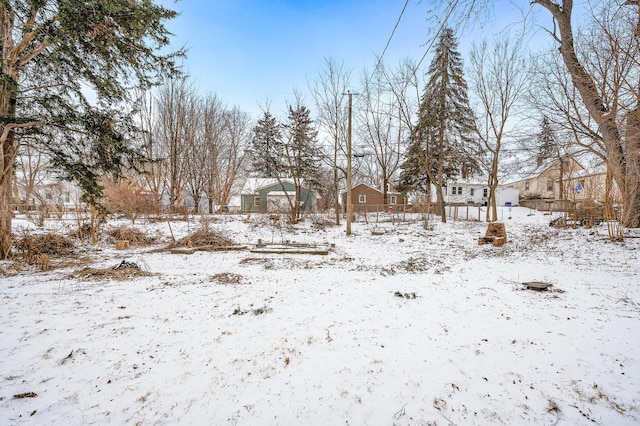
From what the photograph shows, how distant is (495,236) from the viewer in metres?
9.23

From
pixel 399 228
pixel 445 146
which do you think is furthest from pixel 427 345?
pixel 445 146

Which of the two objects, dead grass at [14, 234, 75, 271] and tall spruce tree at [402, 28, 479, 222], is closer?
dead grass at [14, 234, 75, 271]

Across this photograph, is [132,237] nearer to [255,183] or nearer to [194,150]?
[194,150]

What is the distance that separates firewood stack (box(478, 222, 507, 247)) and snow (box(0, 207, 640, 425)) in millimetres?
3257

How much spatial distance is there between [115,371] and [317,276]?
3747 millimetres

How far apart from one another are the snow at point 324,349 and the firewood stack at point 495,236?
3.26 metres

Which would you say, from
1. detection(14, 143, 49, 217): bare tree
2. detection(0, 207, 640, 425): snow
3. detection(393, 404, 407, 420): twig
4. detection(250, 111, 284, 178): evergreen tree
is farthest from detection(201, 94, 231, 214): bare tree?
detection(393, 404, 407, 420): twig

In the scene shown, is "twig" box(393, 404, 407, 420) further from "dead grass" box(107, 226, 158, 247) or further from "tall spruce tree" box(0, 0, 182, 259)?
"dead grass" box(107, 226, 158, 247)

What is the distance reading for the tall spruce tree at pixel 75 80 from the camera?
16.5 feet

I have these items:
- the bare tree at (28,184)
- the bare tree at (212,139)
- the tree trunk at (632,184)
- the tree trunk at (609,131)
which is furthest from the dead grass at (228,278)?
the bare tree at (212,139)

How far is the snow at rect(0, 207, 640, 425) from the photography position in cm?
187

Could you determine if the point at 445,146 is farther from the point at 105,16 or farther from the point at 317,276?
the point at 105,16

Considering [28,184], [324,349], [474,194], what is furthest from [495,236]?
[28,184]

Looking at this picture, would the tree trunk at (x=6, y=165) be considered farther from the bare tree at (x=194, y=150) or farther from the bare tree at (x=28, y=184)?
the bare tree at (x=194, y=150)
